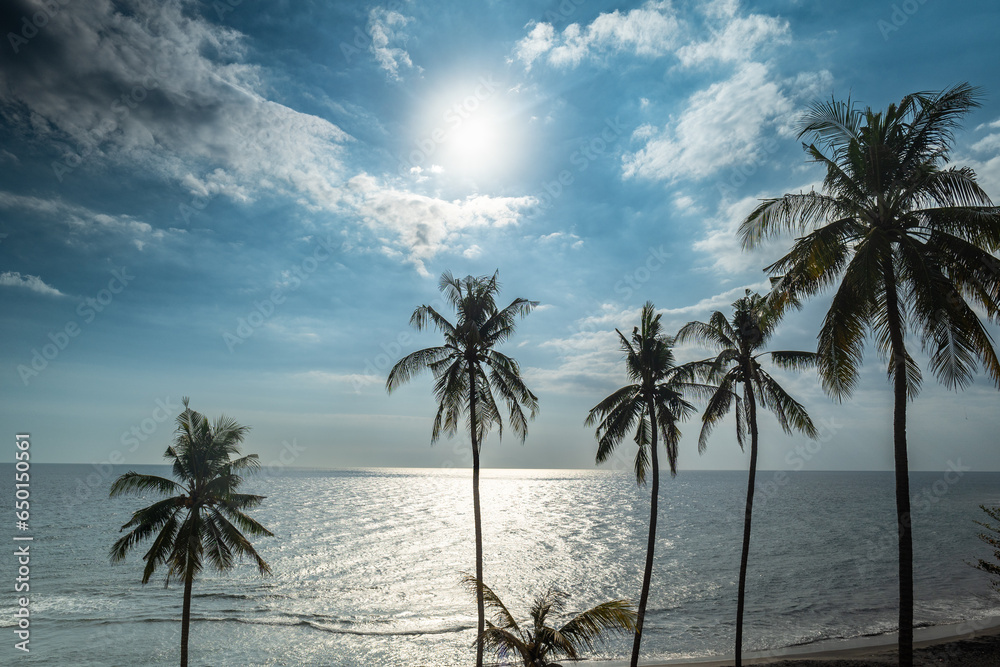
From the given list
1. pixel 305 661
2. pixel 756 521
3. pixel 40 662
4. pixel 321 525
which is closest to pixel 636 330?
pixel 305 661

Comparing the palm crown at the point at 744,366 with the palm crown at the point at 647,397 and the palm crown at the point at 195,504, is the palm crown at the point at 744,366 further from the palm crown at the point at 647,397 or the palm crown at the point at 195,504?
the palm crown at the point at 195,504

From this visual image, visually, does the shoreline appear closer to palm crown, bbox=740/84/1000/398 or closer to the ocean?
the ocean

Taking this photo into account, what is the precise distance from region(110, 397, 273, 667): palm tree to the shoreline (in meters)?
22.3

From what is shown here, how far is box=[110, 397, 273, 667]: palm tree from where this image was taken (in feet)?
64.6

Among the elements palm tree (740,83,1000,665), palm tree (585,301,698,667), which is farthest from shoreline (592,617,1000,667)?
palm tree (740,83,1000,665)

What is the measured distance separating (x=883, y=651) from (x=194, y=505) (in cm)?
3678

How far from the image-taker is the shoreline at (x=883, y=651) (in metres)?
24.8

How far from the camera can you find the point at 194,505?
20.3 metres

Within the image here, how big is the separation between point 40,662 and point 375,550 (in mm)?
37592

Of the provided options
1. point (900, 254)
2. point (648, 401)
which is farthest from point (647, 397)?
point (900, 254)

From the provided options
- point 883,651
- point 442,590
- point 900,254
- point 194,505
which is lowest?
point 442,590

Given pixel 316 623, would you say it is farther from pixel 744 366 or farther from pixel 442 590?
pixel 744 366

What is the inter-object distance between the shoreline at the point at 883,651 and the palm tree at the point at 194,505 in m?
22.3

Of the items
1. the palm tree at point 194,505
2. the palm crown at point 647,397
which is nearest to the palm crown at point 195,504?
the palm tree at point 194,505
